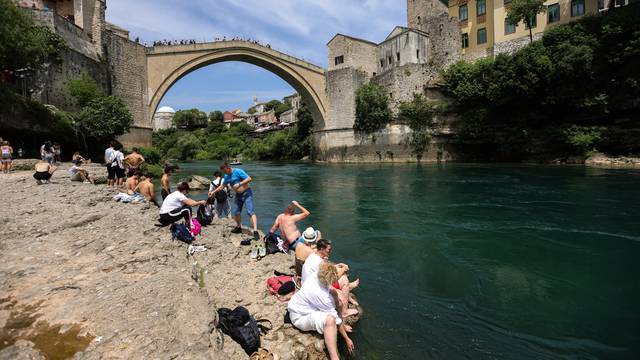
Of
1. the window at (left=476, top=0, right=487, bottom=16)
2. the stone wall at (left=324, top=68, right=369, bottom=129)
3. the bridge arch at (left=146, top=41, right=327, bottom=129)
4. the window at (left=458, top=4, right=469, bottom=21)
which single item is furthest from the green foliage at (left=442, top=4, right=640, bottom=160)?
the bridge arch at (left=146, top=41, right=327, bottom=129)

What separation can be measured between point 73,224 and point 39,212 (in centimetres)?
158

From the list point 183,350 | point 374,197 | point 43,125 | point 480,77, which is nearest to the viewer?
point 183,350

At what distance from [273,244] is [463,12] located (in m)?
36.6

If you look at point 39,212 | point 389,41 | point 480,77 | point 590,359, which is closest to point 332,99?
point 389,41

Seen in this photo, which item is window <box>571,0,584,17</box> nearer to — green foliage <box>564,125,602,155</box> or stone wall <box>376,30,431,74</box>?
green foliage <box>564,125,602,155</box>

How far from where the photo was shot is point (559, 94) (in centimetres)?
2550

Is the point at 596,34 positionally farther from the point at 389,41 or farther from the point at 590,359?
the point at 590,359

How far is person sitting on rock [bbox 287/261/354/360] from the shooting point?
13.1 ft

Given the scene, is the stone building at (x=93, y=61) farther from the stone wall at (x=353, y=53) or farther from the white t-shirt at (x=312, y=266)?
the white t-shirt at (x=312, y=266)

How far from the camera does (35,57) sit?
1809 cm

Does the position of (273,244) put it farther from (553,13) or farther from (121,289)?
(553,13)

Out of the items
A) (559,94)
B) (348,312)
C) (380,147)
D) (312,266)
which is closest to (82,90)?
(312,266)

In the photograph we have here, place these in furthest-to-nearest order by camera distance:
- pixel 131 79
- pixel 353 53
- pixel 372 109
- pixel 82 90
→ pixel 353 53 < pixel 372 109 < pixel 131 79 < pixel 82 90

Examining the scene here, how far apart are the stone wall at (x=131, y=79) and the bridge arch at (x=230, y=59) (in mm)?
783
